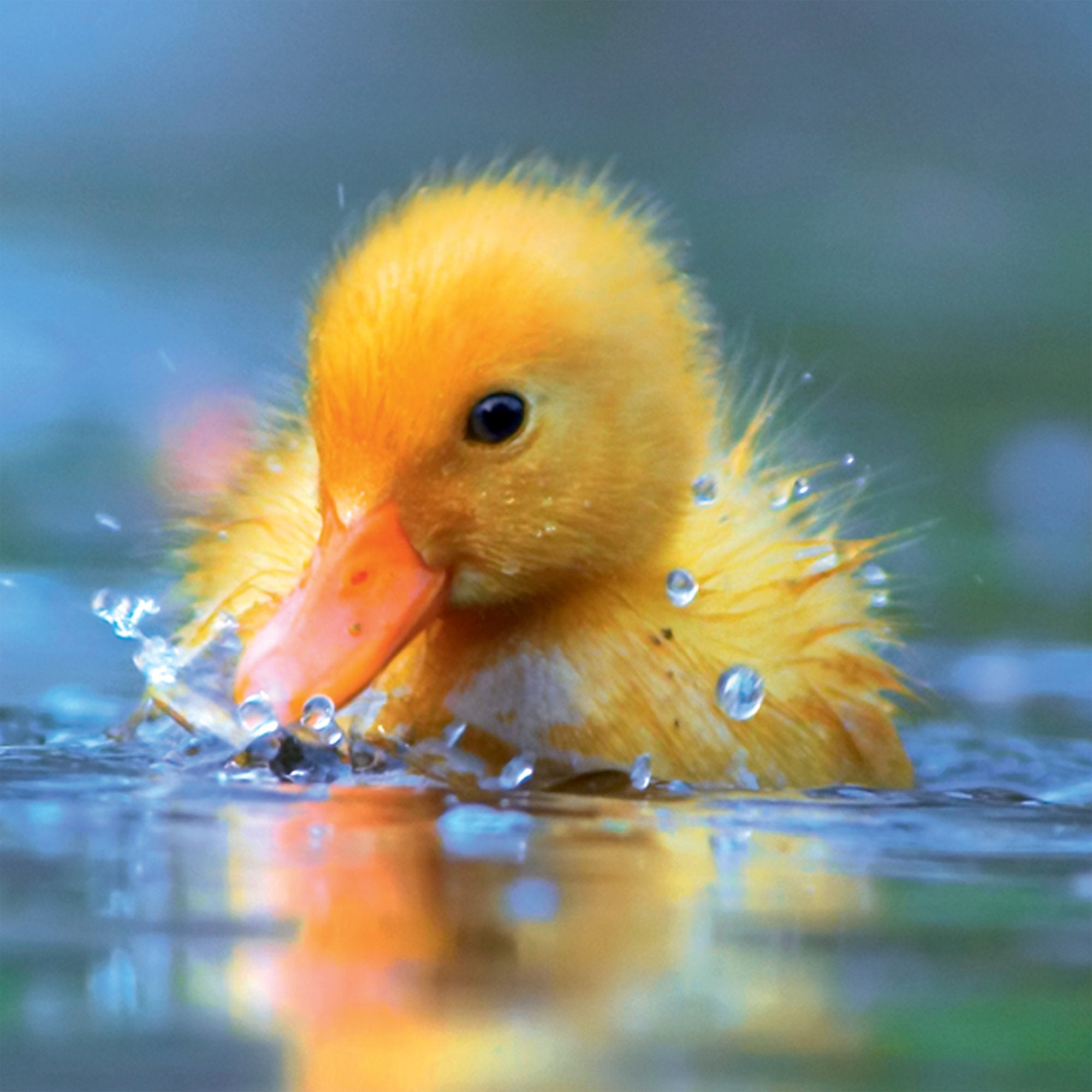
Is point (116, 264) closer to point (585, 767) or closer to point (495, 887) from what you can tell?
point (585, 767)

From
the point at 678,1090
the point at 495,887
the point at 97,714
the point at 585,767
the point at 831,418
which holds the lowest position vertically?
the point at 678,1090

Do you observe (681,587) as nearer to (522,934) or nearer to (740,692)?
(740,692)

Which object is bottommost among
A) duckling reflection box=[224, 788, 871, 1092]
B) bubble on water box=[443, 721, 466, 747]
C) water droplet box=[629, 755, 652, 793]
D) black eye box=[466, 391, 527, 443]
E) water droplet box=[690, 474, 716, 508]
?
duckling reflection box=[224, 788, 871, 1092]

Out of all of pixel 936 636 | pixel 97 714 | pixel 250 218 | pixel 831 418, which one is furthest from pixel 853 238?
pixel 97 714

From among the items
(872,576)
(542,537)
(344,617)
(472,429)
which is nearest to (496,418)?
(472,429)

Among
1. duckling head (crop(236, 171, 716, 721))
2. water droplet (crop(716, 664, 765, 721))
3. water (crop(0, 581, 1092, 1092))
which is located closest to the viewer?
water (crop(0, 581, 1092, 1092))

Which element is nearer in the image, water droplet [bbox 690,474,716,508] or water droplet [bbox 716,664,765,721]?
water droplet [bbox 716,664,765,721]

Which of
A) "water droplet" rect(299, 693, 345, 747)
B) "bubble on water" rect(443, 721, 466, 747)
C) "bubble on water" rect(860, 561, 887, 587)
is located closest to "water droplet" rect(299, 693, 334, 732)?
"water droplet" rect(299, 693, 345, 747)

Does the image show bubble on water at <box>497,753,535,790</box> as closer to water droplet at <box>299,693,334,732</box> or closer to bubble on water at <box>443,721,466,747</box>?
bubble on water at <box>443,721,466,747</box>
